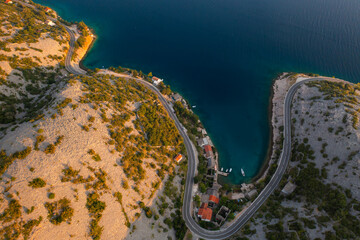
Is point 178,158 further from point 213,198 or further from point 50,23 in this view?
point 50,23

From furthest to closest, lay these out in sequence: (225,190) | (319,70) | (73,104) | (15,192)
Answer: (319,70)
(225,190)
(73,104)
(15,192)

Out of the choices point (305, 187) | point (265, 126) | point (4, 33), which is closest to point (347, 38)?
point (265, 126)

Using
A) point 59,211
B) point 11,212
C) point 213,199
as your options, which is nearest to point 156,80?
point 213,199

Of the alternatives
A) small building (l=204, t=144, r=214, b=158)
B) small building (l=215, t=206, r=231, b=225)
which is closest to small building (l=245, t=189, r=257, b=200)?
small building (l=215, t=206, r=231, b=225)

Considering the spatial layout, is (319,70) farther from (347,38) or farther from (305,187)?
(305,187)

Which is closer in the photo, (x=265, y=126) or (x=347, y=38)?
(x=265, y=126)

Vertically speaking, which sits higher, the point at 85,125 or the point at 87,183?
the point at 85,125
